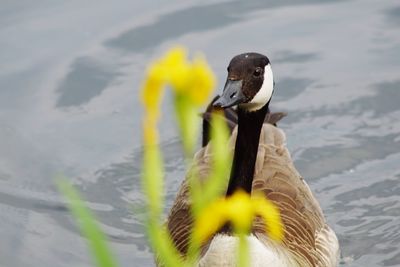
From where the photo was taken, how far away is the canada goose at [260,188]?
4570 mm

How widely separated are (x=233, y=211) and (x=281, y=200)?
171 inches

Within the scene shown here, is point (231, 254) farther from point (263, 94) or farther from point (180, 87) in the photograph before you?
point (180, 87)

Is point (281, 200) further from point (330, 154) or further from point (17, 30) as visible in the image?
point (17, 30)

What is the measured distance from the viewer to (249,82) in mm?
4508

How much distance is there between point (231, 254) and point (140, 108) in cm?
359

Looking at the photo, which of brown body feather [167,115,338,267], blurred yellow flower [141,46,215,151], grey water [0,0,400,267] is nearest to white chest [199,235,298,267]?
brown body feather [167,115,338,267]

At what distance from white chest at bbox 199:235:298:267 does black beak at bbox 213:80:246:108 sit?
0.92m

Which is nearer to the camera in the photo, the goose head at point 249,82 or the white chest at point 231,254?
the goose head at point 249,82

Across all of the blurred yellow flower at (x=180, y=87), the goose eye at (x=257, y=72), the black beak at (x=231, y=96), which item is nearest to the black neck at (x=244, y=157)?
the goose eye at (x=257, y=72)

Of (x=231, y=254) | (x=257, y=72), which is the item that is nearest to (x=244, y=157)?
(x=231, y=254)

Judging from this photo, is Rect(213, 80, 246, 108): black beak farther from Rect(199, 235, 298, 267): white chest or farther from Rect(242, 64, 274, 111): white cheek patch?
Rect(199, 235, 298, 267): white chest

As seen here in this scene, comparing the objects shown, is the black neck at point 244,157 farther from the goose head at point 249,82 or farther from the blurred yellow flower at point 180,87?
the blurred yellow flower at point 180,87

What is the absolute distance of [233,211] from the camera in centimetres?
158

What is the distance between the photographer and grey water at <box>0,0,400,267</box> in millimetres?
7027
